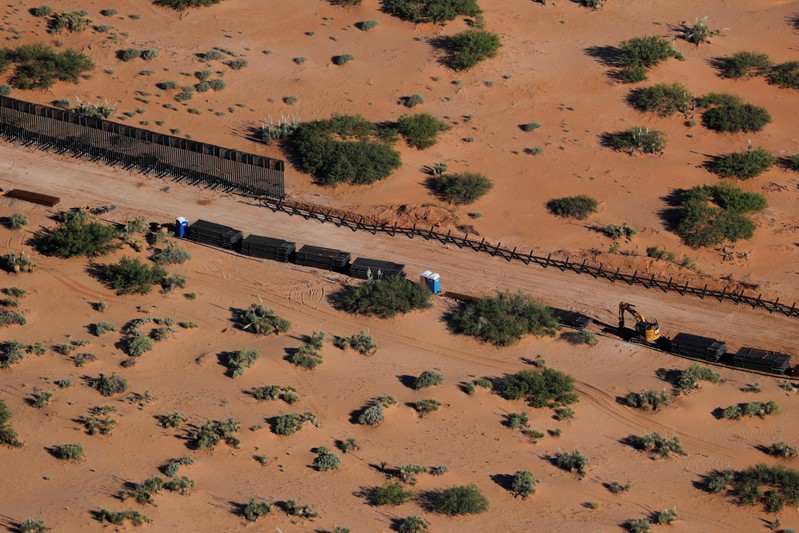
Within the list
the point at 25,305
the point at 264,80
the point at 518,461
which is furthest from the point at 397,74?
the point at 518,461

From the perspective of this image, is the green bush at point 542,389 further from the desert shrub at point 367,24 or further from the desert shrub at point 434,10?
the desert shrub at point 367,24

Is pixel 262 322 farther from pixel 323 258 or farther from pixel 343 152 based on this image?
pixel 343 152

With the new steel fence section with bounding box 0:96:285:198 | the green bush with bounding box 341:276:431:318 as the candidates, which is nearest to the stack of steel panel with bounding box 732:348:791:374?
the green bush with bounding box 341:276:431:318

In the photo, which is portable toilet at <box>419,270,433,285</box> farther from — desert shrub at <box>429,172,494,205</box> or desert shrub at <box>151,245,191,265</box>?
desert shrub at <box>151,245,191,265</box>

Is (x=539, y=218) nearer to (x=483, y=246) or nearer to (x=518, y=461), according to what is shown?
(x=483, y=246)

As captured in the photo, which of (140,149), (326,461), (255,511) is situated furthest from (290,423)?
(140,149)

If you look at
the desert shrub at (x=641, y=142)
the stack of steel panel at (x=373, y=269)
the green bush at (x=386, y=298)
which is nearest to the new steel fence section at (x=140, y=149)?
the stack of steel panel at (x=373, y=269)
